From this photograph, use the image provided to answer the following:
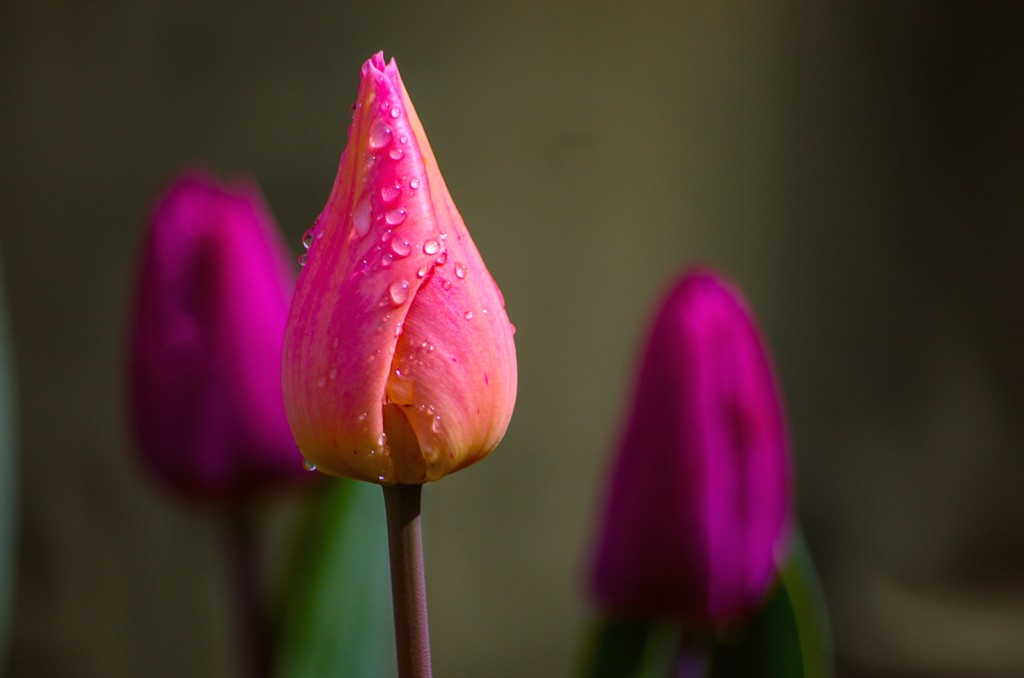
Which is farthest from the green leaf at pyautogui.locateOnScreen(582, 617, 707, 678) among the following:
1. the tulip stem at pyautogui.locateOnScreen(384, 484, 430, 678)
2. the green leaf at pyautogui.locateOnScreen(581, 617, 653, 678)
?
the tulip stem at pyautogui.locateOnScreen(384, 484, 430, 678)

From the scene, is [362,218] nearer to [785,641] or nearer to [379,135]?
[379,135]

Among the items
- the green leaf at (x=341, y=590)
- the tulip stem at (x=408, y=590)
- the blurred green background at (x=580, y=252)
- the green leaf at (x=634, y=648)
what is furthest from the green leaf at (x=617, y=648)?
the blurred green background at (x=580, y=252)

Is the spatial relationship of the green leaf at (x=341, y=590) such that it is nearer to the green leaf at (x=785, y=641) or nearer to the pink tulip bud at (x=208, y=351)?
the pink tulip bud at (x=208, y=351)

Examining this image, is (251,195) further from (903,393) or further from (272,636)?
(903,393)

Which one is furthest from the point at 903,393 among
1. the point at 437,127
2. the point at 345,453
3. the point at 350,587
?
the point at 345,453

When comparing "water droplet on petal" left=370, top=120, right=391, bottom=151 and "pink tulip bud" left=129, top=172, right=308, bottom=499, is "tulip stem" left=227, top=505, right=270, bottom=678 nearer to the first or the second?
"pink tulip bud" left=129, top=172, right=308, bottom=499

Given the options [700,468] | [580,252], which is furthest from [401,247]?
[580,252]
